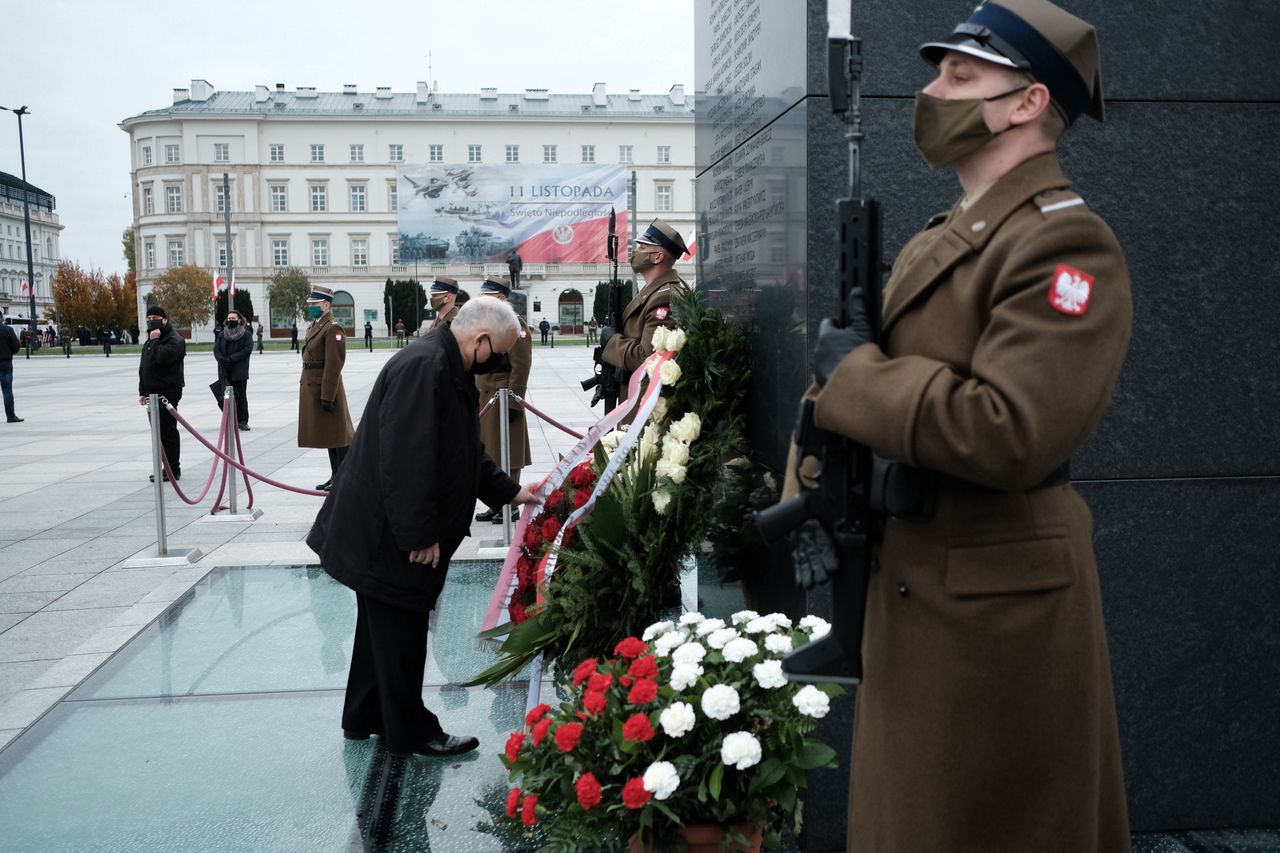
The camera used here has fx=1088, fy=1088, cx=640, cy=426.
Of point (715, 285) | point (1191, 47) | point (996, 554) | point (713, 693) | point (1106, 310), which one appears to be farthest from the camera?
point (715, 285)

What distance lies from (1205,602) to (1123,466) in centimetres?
50

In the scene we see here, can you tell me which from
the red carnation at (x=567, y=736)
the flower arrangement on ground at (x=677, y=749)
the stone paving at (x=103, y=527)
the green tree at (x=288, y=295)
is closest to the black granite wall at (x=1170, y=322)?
the flower arrangement on ground at (x=677, y=749)

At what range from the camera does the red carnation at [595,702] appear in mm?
2838

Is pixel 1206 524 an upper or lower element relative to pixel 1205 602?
upper

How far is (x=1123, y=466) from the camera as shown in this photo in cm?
329

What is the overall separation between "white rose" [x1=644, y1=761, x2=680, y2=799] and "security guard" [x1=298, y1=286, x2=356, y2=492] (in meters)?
7.54

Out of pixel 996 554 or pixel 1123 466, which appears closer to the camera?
pixel 996 554

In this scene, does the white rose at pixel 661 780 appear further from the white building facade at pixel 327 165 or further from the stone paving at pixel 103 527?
the white building facade at pixel 327 165

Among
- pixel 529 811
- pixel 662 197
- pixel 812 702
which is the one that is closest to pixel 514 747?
pixel 529 811

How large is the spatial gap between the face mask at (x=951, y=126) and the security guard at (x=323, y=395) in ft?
27.1

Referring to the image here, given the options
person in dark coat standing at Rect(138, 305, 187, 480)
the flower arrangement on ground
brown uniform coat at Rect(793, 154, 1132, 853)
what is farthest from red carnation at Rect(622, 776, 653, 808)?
person in dark coat standing at Rect(138, 305, 187, 480)

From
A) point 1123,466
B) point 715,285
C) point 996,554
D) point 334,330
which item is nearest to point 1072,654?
point 996,554

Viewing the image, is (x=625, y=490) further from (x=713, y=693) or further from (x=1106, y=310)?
(x=1106, y=310)

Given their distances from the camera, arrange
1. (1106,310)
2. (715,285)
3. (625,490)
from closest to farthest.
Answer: (1106,310), (625,490), (715,285)
